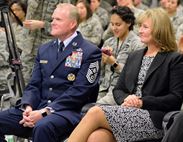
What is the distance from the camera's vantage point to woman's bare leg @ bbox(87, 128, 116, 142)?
3.87 m

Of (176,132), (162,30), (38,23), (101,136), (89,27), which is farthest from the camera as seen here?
(89,27)

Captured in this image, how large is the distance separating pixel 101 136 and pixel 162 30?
3.04ft

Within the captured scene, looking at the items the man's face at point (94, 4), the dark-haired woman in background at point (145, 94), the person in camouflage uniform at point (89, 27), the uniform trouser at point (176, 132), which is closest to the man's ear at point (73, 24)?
the dark-haired woman in background at point (145, 94)

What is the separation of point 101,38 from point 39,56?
1.99m

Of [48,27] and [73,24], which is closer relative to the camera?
[73,24]

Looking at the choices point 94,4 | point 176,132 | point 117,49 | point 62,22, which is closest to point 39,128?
point 62,22

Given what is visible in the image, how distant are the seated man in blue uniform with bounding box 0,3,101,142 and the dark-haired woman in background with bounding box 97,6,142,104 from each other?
540 millimetres

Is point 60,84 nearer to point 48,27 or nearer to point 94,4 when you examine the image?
point 48,27

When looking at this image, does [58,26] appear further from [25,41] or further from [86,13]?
[86,13]

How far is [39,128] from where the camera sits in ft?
13.3

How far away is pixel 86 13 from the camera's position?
6703 mm

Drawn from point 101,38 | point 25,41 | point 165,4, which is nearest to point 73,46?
point 25,41

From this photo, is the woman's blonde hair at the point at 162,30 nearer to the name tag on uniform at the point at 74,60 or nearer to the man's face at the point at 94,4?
the name tag on uniform at the point at 74,60

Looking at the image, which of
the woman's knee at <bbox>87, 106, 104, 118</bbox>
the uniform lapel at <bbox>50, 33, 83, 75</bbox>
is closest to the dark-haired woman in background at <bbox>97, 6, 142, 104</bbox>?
the uniform lapel at <bbox>50, 33, 83, 75</bbox>
